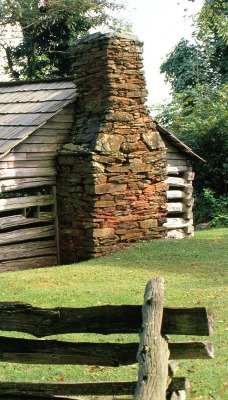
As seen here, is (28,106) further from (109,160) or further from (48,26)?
(48,26)

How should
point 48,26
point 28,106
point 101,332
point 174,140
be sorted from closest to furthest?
1. point 101,332
2. point 28,106
3. point 174,140
4. point 48,26

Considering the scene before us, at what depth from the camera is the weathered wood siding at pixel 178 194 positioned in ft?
57.7

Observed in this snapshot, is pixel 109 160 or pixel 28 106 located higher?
pixel 28 106

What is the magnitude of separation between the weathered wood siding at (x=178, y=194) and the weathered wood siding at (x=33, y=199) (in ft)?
10.6

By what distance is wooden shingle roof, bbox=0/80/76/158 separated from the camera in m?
14.7

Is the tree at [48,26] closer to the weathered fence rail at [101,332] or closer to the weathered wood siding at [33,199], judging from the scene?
the weathered wood siding at [33,199]

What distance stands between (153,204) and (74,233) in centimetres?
187

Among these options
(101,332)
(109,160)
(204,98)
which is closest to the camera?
(101,332)

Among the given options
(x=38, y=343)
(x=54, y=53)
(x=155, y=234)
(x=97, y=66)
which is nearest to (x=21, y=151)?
(x=97, y=66)

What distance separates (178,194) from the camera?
58.6 feet

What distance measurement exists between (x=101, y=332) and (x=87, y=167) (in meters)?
9.38

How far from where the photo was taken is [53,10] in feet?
93.7

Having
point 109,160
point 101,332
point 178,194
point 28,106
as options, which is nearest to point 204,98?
point 178,194

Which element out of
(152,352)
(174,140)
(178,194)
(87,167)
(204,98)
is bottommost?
(152,352)
